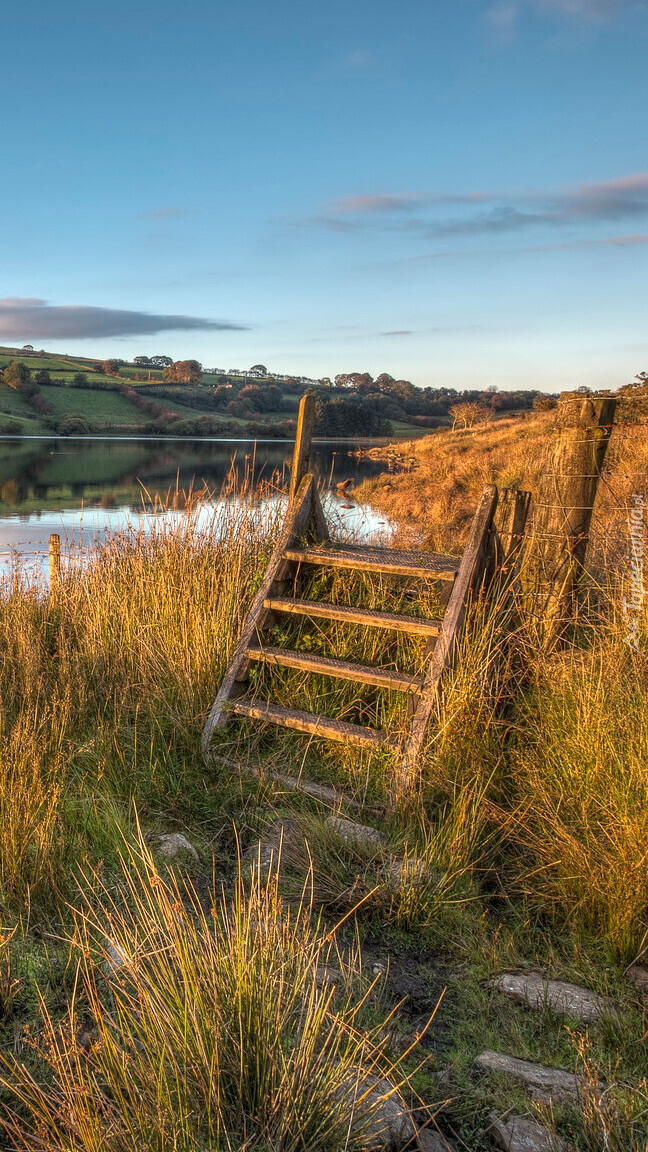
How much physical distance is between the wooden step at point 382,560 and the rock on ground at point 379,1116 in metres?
3.02

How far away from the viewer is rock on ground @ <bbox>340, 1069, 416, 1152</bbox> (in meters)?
1.88

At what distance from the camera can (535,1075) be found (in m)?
2.32

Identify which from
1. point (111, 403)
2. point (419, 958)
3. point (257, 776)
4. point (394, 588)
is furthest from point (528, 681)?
point (111, 403)

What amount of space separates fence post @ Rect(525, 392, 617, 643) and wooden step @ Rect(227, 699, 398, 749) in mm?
1431

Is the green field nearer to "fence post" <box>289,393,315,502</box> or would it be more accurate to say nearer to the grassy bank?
"fence post" <box>289,393,315,502</box>

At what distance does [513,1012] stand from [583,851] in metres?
0.80

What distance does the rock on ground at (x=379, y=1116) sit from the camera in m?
1.88

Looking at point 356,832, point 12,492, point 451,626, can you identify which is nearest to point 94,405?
point 12,492

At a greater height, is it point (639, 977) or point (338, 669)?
point (338, 669)

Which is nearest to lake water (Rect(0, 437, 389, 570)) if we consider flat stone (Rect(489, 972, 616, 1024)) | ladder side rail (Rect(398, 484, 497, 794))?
ladder side rail (Rect(398, 484, 497, 794))

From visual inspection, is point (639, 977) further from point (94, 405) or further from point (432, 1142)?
point (94, 405)

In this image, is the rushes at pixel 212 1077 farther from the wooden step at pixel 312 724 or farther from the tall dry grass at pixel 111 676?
the wooden step at pixel 312 724

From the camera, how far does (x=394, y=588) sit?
222 inches

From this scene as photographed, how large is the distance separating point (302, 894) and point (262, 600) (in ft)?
9.26
